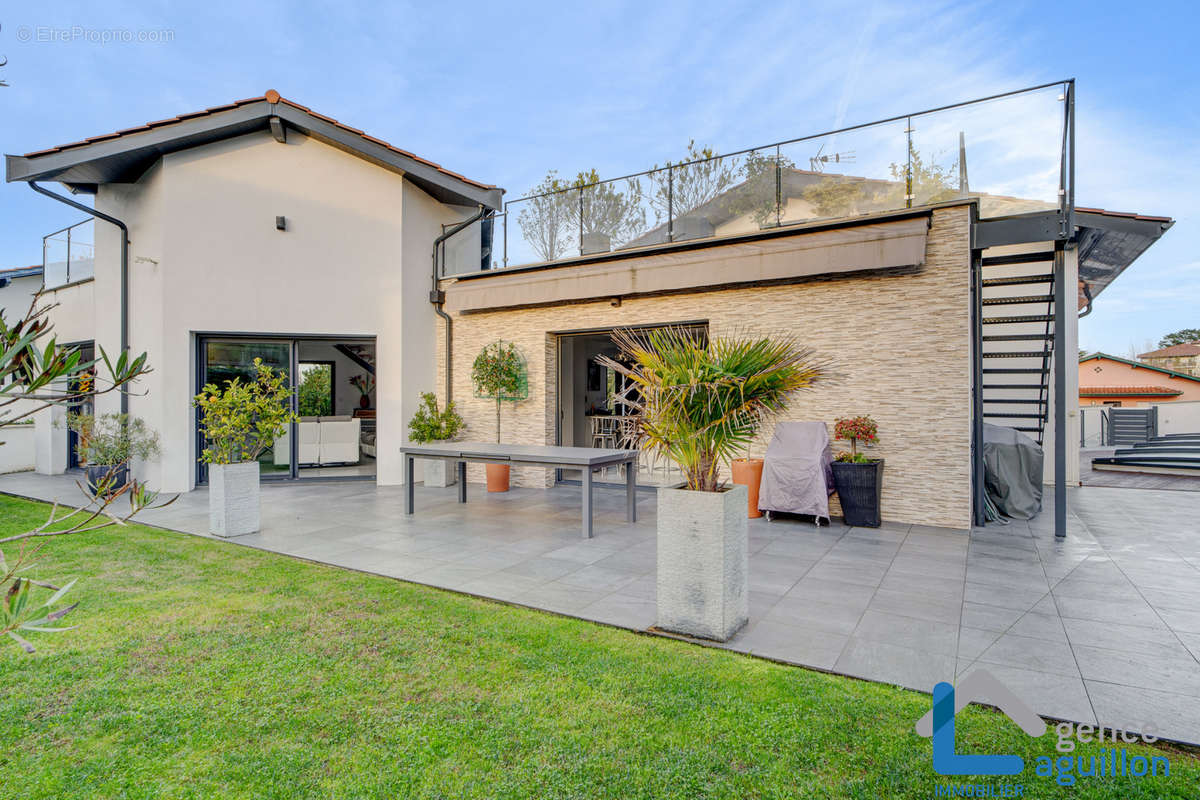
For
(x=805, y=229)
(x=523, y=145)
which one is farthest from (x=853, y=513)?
(x=523, y=145)

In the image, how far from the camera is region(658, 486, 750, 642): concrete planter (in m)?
3.54

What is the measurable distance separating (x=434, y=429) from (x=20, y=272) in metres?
11.8

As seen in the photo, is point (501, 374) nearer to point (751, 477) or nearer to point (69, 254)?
point (751, 477)

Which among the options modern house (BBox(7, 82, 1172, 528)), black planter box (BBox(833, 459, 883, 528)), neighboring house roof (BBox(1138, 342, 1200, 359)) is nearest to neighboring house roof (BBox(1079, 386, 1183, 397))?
neighboring house roof (BBox(1138, 342, 1200, 359))

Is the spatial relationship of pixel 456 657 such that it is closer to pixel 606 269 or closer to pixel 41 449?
pixel 606 269

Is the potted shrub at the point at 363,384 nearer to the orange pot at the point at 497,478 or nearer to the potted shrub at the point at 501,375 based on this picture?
the potted shrub at the point at 501,375

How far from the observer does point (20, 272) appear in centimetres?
1364

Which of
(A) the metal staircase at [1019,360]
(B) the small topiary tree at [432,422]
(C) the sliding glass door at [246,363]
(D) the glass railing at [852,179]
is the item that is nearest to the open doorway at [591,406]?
(B) the small topiary tree at [432,422]

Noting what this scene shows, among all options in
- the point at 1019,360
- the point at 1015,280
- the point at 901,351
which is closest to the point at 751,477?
the point at 901,351

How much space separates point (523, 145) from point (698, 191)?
32.9ft

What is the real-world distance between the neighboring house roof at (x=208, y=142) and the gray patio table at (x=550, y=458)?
456 centimetres

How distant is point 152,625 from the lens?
12.4 feet

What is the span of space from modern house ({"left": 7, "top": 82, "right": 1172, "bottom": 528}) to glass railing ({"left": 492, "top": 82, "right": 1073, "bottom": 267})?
0.09 feet

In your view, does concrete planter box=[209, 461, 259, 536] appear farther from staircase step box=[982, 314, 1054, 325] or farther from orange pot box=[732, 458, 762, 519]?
staircase step box=[982, 314, 1054, 325]
